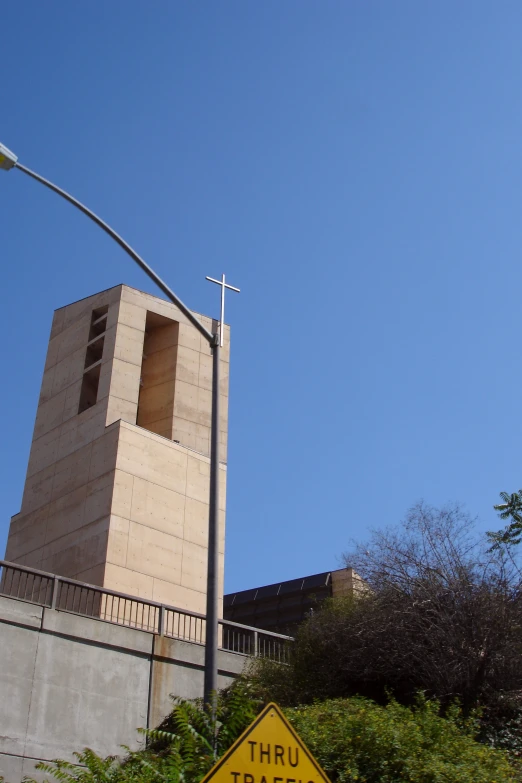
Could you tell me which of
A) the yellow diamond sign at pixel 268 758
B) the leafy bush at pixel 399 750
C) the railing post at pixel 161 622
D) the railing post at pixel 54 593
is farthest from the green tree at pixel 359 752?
the railing post at pixel 161 622

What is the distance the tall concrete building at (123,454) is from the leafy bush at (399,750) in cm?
1433

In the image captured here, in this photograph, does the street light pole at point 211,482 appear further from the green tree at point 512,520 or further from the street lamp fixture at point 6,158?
the green tree at point 512,520

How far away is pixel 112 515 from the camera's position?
2862cm

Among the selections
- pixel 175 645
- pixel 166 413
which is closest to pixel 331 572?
pixel 166 413

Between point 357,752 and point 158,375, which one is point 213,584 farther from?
point 158,375

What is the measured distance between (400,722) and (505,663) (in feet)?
13.9

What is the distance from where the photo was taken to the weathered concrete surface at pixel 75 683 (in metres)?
18.7

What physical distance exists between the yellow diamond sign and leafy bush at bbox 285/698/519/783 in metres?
6.35

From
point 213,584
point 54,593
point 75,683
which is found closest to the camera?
point 213,584

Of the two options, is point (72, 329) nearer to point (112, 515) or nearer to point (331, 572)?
point (112, 515)

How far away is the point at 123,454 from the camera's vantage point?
99.1 feet

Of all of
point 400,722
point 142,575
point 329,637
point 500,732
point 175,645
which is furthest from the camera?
point 142,575

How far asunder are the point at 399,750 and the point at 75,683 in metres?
9.45

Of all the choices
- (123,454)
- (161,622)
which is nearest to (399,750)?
(161,622)
